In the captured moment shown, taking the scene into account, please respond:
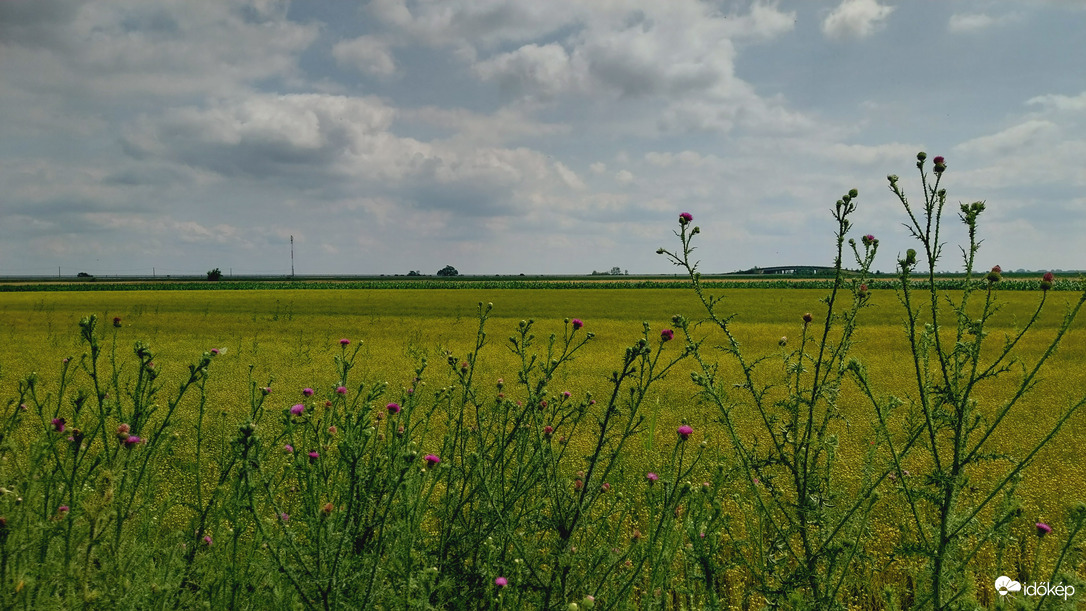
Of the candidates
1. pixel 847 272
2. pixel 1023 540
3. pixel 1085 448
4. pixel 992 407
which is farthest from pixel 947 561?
pixel 992 407

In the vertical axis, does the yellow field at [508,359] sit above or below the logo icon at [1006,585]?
below

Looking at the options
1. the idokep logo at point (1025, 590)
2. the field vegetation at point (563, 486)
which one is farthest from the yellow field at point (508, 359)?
the idokep logo at point (1025, 590)

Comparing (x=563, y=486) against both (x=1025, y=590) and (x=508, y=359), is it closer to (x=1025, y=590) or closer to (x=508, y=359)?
(x=1025, y=590)

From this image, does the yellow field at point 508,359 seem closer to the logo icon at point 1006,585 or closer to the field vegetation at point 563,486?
the field vegetation at point 563,486

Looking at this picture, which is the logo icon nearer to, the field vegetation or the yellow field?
the field vegetation

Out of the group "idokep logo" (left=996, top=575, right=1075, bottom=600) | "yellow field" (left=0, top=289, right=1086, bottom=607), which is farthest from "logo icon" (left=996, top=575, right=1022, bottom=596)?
"yellow field" (left=0, top=289, right=1086, bottom=607)

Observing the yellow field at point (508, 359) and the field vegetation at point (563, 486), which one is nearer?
the field vegetation at point (563, 486)

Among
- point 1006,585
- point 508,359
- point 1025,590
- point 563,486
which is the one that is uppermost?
point 563,486

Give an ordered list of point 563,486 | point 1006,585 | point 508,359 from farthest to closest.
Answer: point 508,359 < point 563,486 < point 1006,585

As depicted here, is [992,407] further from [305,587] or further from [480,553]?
[305,587]

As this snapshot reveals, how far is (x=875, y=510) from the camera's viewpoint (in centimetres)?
445

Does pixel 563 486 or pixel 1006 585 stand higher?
pixel 563 486

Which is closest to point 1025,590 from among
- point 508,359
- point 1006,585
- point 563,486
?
point 1006,585

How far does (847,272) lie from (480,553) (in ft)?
7.31
